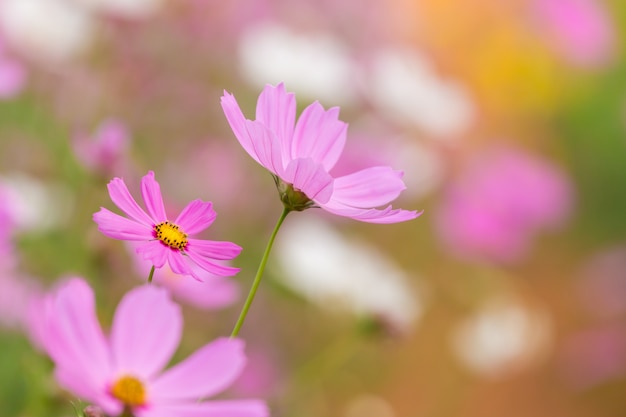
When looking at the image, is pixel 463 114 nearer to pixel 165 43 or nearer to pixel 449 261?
pixel 449 261

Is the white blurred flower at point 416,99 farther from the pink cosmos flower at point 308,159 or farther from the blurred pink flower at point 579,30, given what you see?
the pink cosmos flower at point 308,159

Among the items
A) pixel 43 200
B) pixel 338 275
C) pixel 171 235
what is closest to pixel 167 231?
pixel 171 235

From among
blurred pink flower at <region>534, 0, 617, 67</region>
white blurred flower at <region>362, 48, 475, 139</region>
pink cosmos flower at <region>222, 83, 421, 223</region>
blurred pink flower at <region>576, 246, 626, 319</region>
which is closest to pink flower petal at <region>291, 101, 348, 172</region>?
pink cosmos flower at <region>222, 83, 421, 223</region>

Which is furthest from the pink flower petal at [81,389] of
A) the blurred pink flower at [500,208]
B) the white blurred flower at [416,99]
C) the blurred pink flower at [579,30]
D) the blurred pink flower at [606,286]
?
the blurred pink flower at [579,30]

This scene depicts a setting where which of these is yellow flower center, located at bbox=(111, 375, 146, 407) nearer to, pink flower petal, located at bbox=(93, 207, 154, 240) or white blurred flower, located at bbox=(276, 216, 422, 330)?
pink flower petal, located at bbox=(93, 207, 154, 240)

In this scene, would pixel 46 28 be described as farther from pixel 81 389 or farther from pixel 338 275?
pixel 81 389

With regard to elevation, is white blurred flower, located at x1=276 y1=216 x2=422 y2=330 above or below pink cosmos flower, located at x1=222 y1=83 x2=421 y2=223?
above

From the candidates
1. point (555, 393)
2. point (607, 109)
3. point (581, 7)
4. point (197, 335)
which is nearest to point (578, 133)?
point (607, 109)
